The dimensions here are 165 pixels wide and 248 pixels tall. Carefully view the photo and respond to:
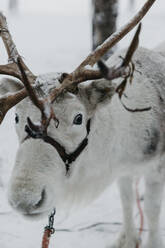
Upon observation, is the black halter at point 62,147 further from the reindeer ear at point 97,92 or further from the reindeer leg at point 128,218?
the reindeer leg at point 128,218

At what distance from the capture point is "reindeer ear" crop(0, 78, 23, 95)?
9.77 ft

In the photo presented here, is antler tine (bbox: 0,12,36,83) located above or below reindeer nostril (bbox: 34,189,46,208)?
above

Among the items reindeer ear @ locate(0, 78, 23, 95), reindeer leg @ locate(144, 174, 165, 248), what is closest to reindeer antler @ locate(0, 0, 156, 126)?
reindeer ear @ locate(0, 78, 23, 95)

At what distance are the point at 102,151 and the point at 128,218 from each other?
135 centimetres

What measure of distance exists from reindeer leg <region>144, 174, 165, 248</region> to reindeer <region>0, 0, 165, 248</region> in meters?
0.01

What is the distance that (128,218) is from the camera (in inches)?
168

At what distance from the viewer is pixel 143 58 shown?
3.72 metres

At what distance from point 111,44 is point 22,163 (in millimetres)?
985

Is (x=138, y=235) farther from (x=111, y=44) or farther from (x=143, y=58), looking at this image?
(x=111, y=44)

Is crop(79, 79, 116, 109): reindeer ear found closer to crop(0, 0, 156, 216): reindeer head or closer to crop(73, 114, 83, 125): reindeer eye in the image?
crop(0, 0, 156, 216): reindeer head

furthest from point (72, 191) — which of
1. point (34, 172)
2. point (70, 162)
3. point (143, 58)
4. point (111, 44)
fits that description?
point (143, 58)

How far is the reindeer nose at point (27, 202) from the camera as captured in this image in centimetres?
246

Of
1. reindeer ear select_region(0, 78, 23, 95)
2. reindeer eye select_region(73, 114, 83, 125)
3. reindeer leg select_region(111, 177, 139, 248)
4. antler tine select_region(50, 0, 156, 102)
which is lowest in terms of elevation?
reindeer leg select_region(111, 177, 139, 248)

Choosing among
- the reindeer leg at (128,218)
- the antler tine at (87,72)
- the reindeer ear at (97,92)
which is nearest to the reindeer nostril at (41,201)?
the antler tine at (87,72)
